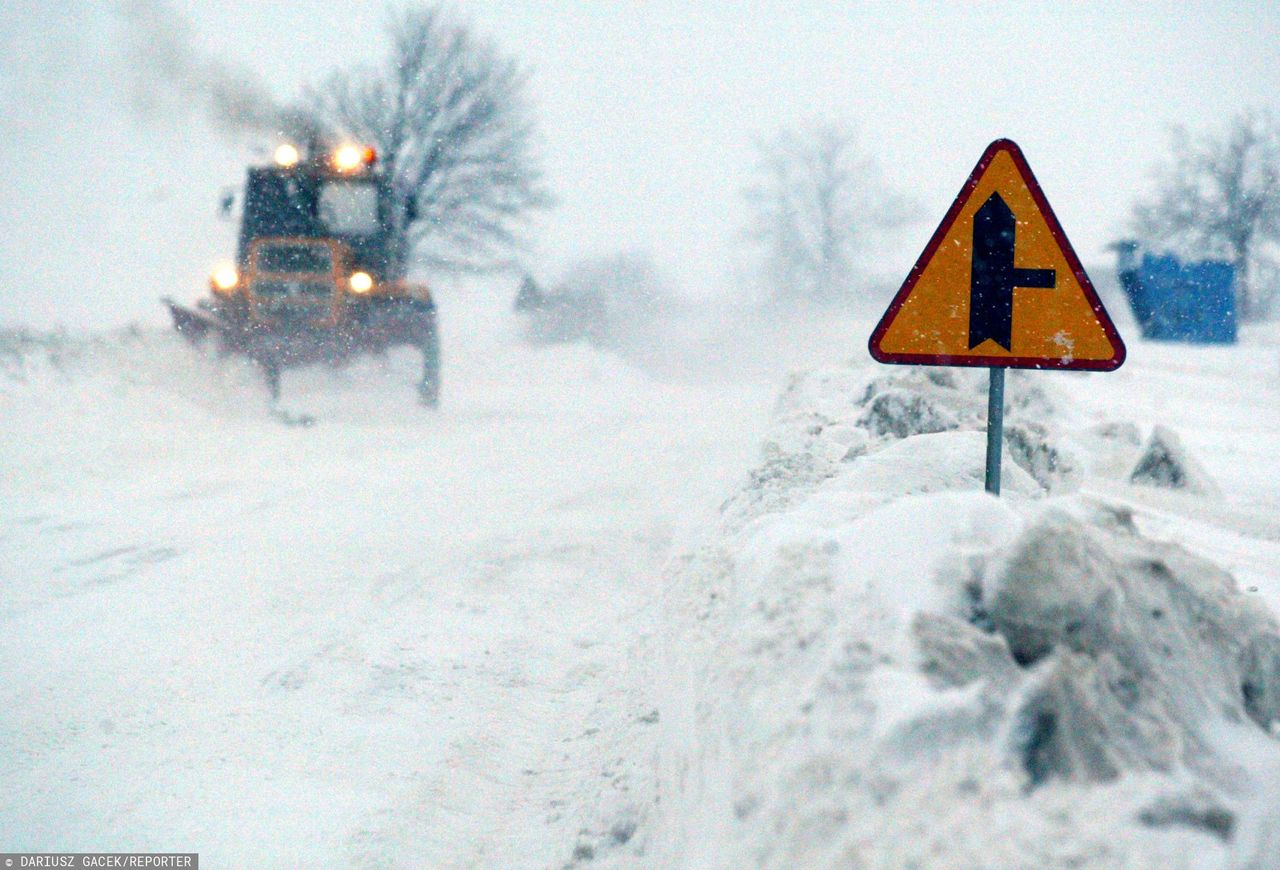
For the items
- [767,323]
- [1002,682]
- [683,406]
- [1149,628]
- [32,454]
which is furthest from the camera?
[767,323]

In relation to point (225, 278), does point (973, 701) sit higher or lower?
lower

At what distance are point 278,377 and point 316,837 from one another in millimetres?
10067

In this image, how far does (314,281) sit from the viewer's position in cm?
1238

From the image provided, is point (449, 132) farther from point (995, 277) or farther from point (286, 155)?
point (995, 277)

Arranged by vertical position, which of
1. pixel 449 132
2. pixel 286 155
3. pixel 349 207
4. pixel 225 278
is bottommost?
pixel 225 278

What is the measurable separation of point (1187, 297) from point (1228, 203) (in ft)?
53.5

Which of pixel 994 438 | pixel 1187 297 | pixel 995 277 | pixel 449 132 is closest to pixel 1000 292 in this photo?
pixel 995 277

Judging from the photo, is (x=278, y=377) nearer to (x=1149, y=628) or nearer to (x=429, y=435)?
(x=429, y=435)

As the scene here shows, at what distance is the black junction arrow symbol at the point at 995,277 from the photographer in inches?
115

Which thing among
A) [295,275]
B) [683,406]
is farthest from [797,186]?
[295,275]

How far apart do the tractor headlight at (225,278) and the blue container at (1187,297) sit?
23224mm

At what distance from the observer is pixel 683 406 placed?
688 inches

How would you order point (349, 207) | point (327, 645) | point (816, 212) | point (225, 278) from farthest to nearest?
point (816, 212) < point (349, 207) < point (225, 278) < point (327, 645)

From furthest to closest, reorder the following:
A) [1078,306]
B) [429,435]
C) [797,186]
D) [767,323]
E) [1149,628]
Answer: [797,186], [767,323], [429,435], [1078,306], [1149,628]
